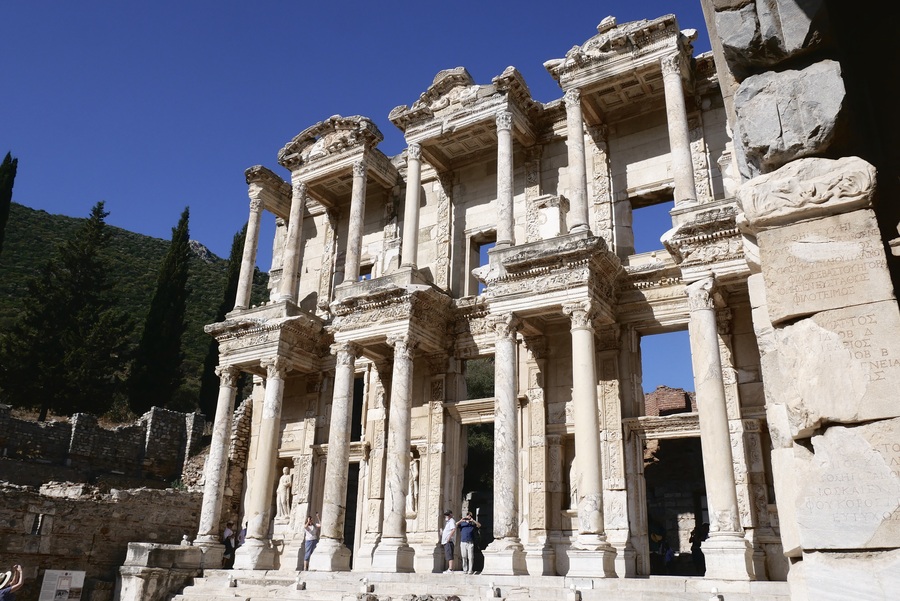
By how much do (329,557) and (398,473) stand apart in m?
2.27

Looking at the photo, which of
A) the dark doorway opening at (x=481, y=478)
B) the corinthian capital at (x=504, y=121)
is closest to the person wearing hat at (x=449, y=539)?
the corinthian capital at (x=504, y=121)

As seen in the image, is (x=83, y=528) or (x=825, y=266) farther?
(x=83, y=528)

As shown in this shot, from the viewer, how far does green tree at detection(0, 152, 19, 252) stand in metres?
36.9

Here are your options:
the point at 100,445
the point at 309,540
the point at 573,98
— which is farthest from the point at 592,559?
the point at 100,445

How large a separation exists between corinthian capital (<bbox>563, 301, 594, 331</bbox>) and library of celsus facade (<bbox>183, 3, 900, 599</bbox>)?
4 centimetres

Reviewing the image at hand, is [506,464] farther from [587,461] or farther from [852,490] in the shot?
[852,490]

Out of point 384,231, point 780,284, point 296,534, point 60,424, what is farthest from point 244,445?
point 780,284

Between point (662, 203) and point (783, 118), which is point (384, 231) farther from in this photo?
point (783, 118)

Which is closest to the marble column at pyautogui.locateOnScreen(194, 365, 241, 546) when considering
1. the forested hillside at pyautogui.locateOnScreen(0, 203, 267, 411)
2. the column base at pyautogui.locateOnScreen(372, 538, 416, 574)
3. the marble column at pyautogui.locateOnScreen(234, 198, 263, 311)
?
the marble column at pyautogui.locateOnScreen(234, 198, 263, 311)

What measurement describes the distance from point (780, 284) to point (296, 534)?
16.5 m

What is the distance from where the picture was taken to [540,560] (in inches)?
543

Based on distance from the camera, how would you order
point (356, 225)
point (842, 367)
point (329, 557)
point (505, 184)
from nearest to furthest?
point (842, 367) < point (329, 557) < point (505, 184) < point (356, 225)

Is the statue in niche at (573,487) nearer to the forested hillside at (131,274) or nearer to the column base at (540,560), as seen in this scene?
the column base at (540,560)

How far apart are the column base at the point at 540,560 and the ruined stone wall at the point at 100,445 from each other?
18.3 m
